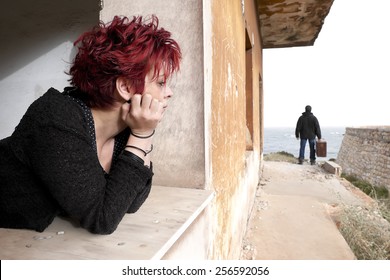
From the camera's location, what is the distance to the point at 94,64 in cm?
98

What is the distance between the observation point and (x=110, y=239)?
3.00 ft

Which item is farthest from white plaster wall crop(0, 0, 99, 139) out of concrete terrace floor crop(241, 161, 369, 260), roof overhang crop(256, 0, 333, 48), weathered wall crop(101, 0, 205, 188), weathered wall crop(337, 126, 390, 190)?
weathered wall crop(337, 126, 390, 190)

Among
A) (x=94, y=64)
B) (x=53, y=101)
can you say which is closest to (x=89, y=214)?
(x=53, y=101)

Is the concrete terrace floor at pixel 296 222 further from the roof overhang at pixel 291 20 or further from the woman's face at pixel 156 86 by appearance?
the roof overhang at pixel 291 20

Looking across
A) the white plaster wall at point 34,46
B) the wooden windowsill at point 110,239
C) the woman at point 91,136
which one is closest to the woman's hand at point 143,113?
the woman at point 91,136

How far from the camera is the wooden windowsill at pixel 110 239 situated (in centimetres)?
82

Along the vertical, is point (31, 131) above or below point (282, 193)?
above

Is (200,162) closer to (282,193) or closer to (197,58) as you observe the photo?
(197,58)

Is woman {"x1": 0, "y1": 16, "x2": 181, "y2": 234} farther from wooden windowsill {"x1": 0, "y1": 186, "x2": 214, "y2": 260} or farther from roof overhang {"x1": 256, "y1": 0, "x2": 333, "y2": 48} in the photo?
roof overhang {"x1": 256, "y1": 0, "x2": 333, "y2": 48}

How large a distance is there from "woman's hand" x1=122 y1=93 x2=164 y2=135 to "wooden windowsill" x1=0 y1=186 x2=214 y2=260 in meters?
0.36

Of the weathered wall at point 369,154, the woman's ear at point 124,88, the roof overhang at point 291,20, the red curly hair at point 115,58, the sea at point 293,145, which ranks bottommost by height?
the sea at point 293,145

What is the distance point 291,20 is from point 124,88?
6.00 meters

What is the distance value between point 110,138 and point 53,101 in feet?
1.16

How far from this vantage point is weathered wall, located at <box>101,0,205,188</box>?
147 centimetres
